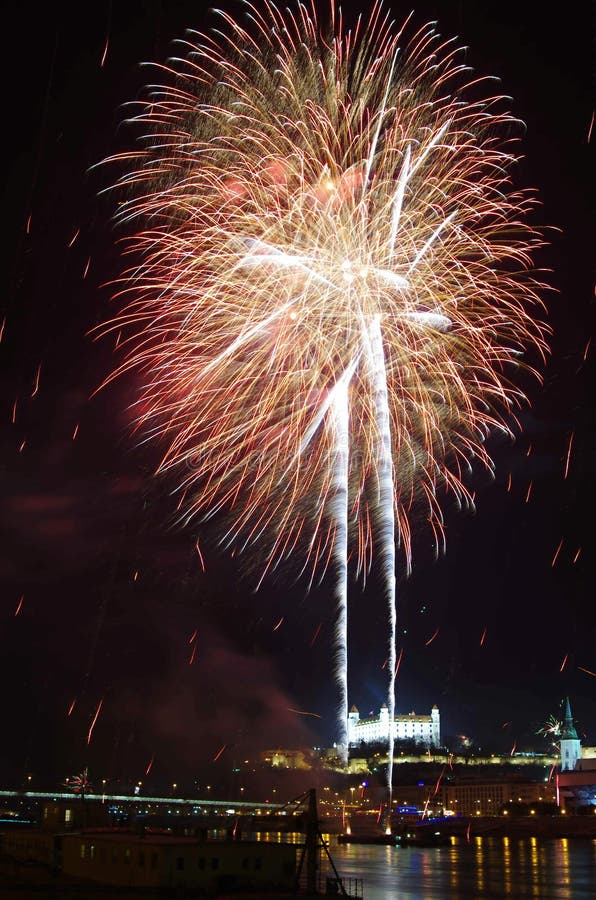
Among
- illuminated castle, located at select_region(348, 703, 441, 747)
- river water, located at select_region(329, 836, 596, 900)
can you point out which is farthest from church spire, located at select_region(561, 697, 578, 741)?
river water, located at select_region(329, 836, 596, 900)

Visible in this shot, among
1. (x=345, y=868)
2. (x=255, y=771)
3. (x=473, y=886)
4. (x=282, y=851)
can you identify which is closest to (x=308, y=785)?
(x=255, y=771)

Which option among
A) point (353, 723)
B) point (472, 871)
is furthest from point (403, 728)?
point (472, 871)

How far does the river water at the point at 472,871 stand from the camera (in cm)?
3653

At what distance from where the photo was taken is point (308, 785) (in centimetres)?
12950

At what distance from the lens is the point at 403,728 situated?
16525 centimetres

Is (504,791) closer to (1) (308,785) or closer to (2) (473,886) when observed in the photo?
(1) (308,785)

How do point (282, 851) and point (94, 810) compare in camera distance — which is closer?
point (282, 851)

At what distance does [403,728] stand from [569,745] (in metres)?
29.6

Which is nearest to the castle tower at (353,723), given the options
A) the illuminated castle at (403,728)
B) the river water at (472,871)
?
the illuminated castle at (403,728)

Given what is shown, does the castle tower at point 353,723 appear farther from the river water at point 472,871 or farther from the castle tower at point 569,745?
the river water at point 472,871

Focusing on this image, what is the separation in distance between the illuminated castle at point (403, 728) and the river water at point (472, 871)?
90.5 metres

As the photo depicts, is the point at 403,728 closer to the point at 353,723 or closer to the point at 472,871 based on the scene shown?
the point at 353,723

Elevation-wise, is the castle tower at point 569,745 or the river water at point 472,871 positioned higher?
the castle tower at point 569,745

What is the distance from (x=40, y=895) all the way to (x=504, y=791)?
9973 cm
